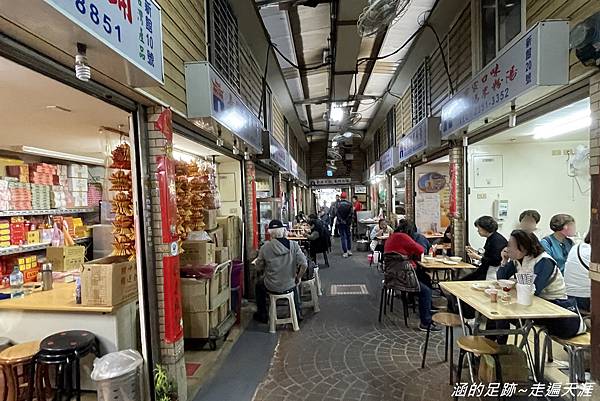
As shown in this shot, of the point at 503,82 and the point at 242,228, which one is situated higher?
the point at 503,82

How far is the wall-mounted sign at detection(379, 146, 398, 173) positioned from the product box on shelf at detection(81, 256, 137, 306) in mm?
7033

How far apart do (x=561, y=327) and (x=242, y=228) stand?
428cm

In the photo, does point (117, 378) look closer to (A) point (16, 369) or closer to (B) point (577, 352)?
(A) point (16, 369)

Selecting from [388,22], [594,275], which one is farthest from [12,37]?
[594,275]

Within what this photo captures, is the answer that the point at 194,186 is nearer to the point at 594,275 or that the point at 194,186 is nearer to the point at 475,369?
the point at 475,369

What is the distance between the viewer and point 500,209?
5.28 m

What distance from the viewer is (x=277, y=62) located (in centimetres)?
632

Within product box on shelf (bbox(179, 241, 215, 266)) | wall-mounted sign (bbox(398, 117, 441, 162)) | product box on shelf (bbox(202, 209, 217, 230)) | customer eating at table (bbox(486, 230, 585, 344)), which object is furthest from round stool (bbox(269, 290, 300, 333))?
wall-mounted sign (bbox(398, 117, 441, 162))

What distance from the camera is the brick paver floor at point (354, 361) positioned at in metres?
3.03

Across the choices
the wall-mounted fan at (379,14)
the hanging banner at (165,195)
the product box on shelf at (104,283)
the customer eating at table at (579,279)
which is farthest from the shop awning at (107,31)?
the customer eating at table at (579,279)

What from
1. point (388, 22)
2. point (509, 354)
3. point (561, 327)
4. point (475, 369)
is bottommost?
point (475, 369)

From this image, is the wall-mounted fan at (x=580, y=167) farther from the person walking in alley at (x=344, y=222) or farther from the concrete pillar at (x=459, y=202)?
the person walking in alley at (x=344, y=222)

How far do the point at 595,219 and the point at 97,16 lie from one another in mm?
3254

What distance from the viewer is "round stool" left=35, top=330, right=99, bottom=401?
2461 millimetres
